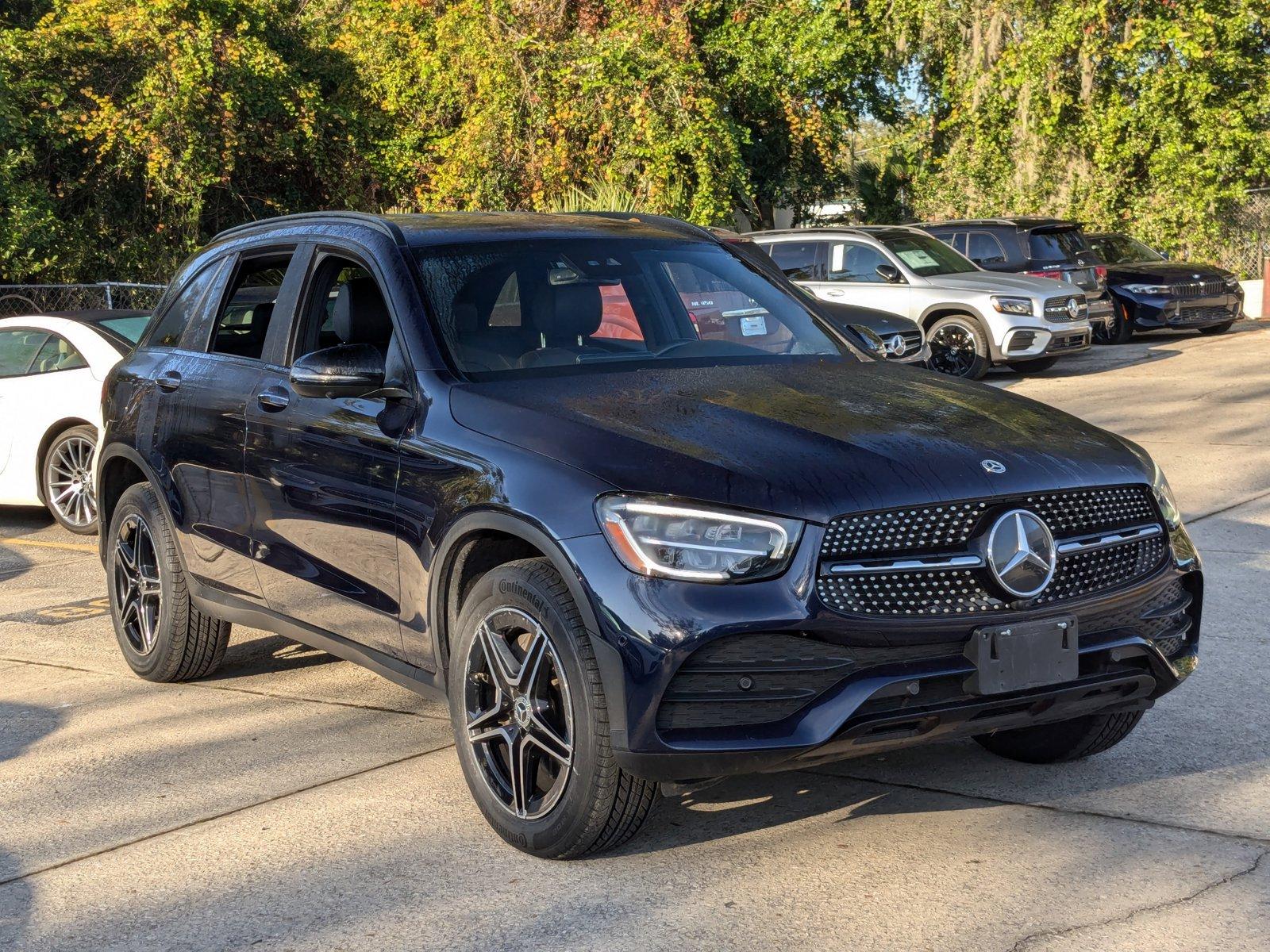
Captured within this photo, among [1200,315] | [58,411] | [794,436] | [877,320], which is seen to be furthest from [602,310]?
[1200,315]

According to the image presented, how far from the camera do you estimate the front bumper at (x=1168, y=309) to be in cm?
2172

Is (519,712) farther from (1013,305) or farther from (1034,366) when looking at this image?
(1034,366)

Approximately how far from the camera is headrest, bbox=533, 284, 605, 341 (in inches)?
197

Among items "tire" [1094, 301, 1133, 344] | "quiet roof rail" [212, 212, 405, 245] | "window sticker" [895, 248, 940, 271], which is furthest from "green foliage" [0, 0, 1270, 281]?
"quiet roof rail" [212, 212, 405, 245]

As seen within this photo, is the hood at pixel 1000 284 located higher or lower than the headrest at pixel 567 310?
lower

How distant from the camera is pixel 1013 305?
17266mm

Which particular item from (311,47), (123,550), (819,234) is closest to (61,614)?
(123,550)

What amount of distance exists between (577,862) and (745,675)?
32.6 inches

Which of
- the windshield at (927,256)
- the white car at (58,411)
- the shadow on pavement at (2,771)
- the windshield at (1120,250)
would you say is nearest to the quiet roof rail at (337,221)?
the shadow on pavement at (2,771)

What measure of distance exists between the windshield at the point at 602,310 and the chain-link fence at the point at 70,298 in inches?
555

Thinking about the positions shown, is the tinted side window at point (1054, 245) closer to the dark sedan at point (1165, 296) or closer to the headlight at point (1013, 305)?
the dark sedan at point (1165, 296)

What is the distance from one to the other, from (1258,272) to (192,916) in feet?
90.2

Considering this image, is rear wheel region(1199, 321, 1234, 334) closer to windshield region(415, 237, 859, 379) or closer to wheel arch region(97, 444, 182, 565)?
windshield region(415, 237, 859, 379)

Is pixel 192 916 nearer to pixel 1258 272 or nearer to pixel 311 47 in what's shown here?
pixel 311 47
